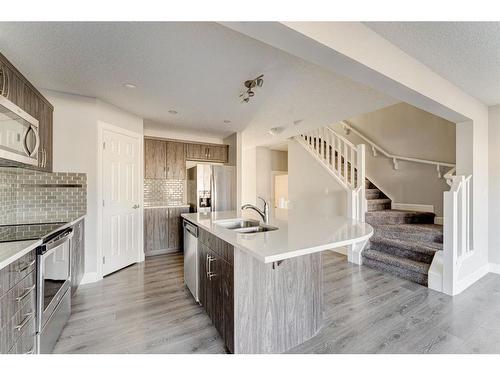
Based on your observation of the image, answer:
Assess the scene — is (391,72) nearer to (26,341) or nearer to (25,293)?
(25,293)

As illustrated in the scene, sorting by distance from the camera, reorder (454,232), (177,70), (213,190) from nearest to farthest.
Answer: (177,70)
(454,232)
(213,190)

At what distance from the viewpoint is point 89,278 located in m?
2.89

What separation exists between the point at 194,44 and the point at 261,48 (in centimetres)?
53

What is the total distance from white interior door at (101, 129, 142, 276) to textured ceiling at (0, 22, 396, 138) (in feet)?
1.87

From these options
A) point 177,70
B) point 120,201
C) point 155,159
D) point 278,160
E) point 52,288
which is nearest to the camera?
point 52,288

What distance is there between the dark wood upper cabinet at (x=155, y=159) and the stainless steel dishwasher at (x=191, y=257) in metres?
2.06

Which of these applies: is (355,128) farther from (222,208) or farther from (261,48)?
(261,48)

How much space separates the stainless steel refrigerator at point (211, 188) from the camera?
4.33 m

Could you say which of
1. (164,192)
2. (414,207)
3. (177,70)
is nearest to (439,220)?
(414,207)

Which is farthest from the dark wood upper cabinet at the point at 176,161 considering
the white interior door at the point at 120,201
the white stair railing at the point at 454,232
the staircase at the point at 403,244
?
the white stair railing at the point at 454,232

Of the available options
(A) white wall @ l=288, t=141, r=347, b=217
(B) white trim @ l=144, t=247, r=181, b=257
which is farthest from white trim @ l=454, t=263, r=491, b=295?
(B) white trim @ l=144, t=247, r=181, b=257

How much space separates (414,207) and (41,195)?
574 centimetres

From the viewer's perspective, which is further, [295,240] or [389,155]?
[389,155]

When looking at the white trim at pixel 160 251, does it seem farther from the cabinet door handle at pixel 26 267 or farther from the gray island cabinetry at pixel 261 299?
the cabinet door handle at pixel 26 267
